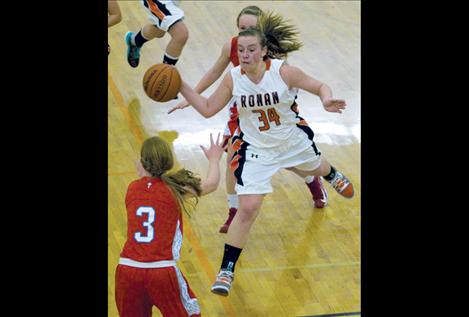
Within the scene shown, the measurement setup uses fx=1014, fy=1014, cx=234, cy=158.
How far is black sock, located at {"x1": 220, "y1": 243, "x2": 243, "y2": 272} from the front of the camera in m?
7.92

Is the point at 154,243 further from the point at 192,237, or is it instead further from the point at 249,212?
the point at 192,237

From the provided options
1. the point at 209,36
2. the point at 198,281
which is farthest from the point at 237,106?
the point at 209,36

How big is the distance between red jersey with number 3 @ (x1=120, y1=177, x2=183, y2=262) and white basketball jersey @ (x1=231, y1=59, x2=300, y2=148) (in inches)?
66.9

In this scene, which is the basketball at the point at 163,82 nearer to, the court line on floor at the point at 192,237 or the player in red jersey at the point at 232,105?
the player in red jersey at the point at 232,105

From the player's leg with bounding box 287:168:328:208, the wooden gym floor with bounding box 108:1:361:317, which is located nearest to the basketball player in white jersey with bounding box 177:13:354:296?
the wooden gym floor with bounding box 108:1:361:317

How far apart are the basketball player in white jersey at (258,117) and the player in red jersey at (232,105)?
261 millimetres

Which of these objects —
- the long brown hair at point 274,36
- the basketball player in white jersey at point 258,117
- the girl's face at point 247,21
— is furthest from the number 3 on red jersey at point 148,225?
the girl's face at point 247,21

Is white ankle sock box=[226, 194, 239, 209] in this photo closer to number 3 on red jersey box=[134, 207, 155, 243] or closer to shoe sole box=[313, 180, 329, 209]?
shoe sole box=[313, 180, 329, 209]

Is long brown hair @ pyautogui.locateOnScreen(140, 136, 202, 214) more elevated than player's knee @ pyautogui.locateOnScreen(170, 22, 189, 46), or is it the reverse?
long brown hair @ pyautogui.locateOnScreen(140, 136, 202, 214)

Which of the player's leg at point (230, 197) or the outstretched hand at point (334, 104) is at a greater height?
the outstretched hand at point (334, 104)

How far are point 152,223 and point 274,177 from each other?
3.52 meters

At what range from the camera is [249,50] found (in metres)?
7.84

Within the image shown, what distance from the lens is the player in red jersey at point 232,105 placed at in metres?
8.59

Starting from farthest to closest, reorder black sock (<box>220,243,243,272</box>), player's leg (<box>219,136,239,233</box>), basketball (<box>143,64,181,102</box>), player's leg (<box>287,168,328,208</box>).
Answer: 1. player's leg (<box>287,168,328,208</box>)
2. player's leg (<box>219,136,239,233</box>)
3. black sock (<box>220,243,243,272</box>)
4. basketball (<box>143,64,181,102</box>)
